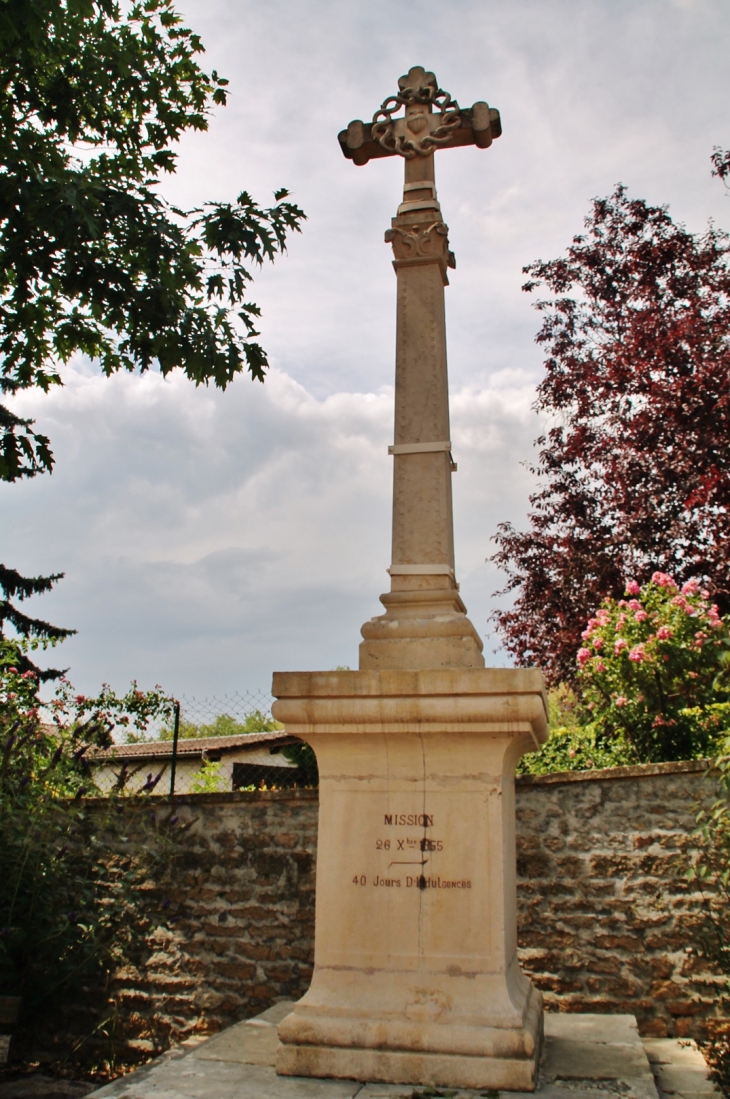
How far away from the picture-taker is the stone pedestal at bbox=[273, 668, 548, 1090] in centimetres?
324

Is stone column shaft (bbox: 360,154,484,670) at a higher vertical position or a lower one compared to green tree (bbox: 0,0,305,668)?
lower

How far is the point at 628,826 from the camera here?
213 inches

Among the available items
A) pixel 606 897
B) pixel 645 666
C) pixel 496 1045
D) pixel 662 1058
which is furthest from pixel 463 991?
pixel 645 666

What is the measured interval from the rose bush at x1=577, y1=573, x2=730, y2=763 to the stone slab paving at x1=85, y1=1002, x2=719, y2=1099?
294 centimetres

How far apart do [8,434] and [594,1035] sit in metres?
5.82

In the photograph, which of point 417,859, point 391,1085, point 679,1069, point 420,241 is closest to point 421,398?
point 420,241

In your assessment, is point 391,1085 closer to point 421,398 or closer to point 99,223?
point 421,398

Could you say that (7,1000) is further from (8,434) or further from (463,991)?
(8,434)

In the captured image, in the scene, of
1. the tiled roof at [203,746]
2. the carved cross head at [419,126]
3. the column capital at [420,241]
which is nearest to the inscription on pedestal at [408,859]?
the column capital at [420,241]

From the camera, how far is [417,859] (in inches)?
137

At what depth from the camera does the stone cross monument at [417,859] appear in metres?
3.25

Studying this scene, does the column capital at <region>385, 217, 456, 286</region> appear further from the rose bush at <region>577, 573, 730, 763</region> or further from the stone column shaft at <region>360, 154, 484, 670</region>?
the rose bush at <region>577, 573, 730, 763</region>

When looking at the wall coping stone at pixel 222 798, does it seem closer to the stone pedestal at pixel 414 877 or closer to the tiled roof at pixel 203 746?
the stone pedestal at pixel 414 877

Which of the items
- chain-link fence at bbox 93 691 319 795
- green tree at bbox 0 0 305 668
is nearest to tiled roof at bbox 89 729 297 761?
chain-link fence at bbox 93 691 319 795
